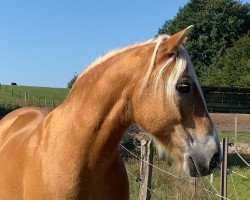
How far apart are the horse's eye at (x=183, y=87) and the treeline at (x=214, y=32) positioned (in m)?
49.6

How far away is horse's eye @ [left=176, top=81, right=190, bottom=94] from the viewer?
2436mm

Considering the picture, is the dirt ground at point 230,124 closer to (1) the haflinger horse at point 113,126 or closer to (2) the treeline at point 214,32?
(2) the treeline at point 214,32

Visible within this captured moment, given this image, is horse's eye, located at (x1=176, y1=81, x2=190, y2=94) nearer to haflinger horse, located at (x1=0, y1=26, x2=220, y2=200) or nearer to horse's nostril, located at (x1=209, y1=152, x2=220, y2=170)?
haflinger horse, located at (x1=0, y1=26, x2=220, y2=200)

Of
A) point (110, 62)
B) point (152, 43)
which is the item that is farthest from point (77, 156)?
point (152, 43)

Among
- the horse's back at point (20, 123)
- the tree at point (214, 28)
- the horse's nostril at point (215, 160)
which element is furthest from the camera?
the tree at point (214, 28)

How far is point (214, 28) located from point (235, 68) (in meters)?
6.94

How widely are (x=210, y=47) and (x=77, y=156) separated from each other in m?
53.7

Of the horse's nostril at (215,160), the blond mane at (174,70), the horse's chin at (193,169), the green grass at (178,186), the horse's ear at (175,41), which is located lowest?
the green grass at (178,186)

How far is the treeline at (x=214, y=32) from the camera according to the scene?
173 feet

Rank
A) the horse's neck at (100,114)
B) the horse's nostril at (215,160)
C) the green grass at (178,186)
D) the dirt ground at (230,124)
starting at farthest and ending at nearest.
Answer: the dirt ground at (230,124)
the green grass at (178,186)
the horse's neck at (100,114)
the horse's nostril at (215,160)

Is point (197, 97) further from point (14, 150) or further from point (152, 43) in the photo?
point (14, 150)

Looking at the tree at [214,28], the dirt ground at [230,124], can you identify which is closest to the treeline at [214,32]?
the tree at [214,28]

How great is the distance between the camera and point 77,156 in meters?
2.74

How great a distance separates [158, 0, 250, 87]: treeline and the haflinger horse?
49.3 metres
